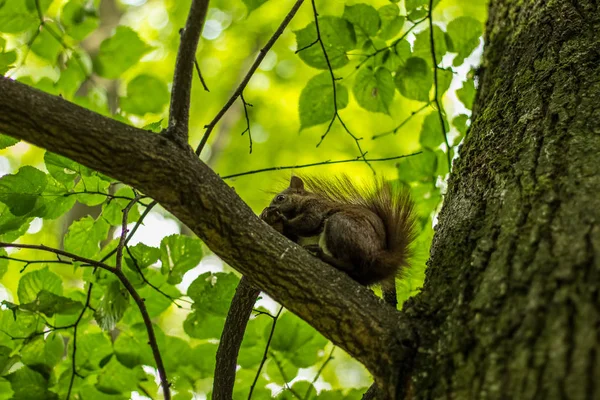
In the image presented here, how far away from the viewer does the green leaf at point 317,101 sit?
3061 millimetres

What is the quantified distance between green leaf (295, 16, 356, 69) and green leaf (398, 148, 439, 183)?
3.12ft

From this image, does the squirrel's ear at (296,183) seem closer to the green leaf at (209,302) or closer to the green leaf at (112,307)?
the green leaf at (209,302)

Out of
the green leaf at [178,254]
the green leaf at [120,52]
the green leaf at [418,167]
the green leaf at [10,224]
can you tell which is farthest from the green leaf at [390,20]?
the green leaf at [10,224]

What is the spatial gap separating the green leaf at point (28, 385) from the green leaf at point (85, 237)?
1.86 feet

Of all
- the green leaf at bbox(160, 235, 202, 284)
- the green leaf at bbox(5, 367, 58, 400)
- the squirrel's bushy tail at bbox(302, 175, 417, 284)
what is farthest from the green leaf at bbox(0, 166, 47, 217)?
the squirrel's bushy tail at bbox(302, 175, 417, 284)

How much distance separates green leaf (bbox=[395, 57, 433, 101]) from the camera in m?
3.04

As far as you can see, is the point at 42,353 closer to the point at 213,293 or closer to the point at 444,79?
the point at 213,293

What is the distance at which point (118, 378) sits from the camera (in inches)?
108

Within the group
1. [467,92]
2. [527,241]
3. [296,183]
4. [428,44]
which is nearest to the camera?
[527,241]

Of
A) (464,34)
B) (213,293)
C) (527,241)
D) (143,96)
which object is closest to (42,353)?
(213,293)

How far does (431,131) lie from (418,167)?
9.4 inches

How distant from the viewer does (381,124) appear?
7172mm

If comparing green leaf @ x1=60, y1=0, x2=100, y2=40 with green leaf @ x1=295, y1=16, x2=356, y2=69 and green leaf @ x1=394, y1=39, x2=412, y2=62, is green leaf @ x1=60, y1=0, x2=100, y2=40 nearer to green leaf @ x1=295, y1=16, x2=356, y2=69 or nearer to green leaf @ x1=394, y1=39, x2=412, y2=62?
green leaf @ x1=295, y1=16, x2=356, y2=69

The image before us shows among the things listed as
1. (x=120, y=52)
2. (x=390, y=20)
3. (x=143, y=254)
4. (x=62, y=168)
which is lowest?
(x=143, y=254)
